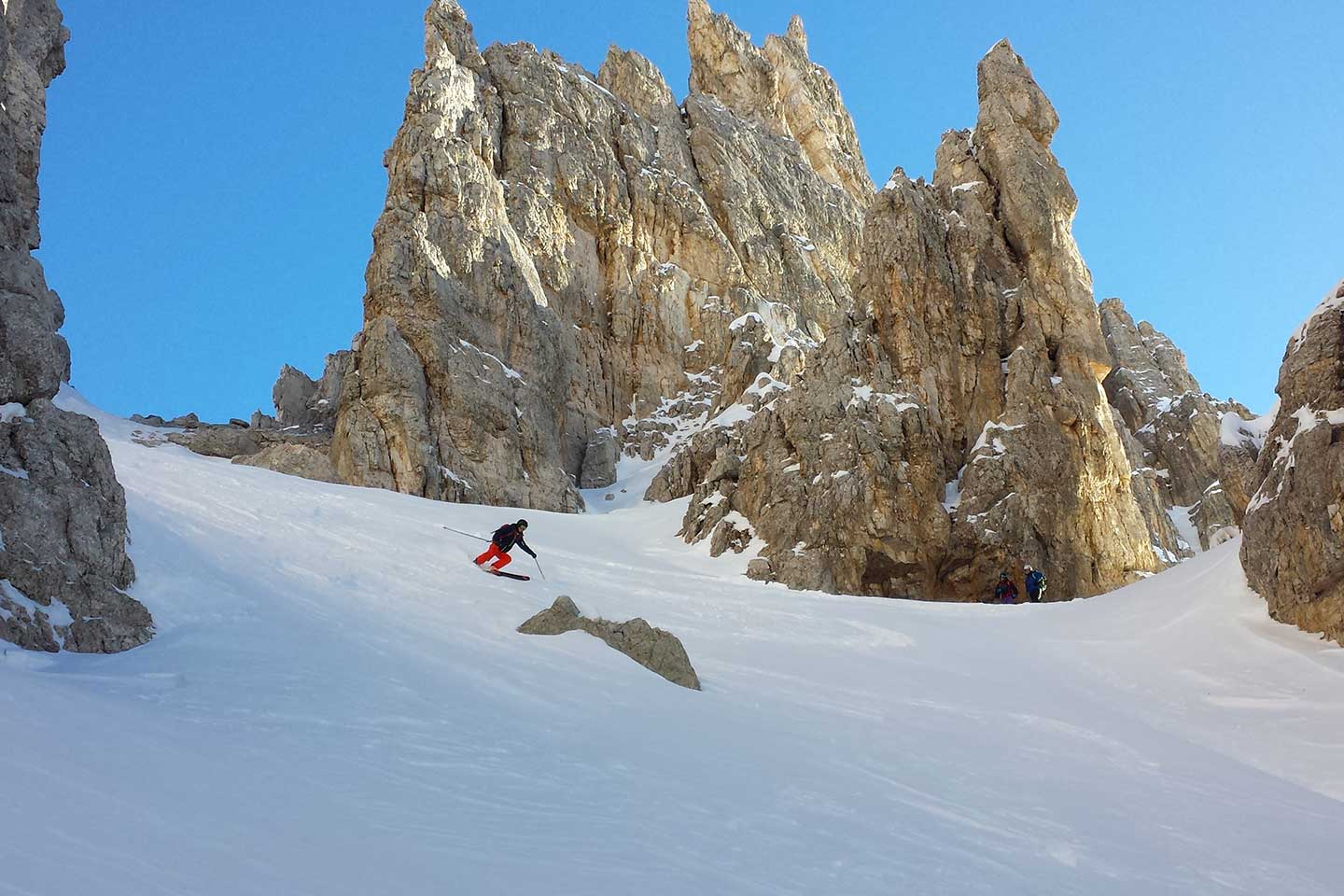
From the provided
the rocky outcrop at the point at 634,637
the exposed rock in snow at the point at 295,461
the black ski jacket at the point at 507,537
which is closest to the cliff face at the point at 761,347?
the exposed rock in snow at the point at 295,461

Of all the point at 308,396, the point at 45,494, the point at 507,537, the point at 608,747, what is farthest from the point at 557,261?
the point at 608,747

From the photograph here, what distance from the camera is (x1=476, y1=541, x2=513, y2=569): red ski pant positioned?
16922 mm

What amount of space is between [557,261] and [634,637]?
56253mm

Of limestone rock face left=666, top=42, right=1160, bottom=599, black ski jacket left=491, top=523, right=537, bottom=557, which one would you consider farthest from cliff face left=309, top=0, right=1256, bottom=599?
black ski jacket left=491, top=523, right=537, bottom=557

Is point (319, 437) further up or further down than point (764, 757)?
further up

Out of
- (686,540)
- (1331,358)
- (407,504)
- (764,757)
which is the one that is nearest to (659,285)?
(686,540)

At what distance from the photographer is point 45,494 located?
30.4 ft

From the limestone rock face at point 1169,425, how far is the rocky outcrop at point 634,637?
146 feet

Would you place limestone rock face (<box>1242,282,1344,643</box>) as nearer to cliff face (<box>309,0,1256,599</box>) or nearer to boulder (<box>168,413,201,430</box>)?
cliff face (<box>309,0,1256,599</box>)

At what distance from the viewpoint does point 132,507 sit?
43.9 ft

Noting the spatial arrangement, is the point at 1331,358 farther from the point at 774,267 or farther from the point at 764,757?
the point at 774,267

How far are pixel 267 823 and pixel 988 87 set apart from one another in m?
51.6

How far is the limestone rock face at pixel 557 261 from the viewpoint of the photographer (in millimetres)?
49406

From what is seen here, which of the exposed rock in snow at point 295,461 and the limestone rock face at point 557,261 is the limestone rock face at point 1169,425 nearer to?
the limestone rock face at point 557,261
